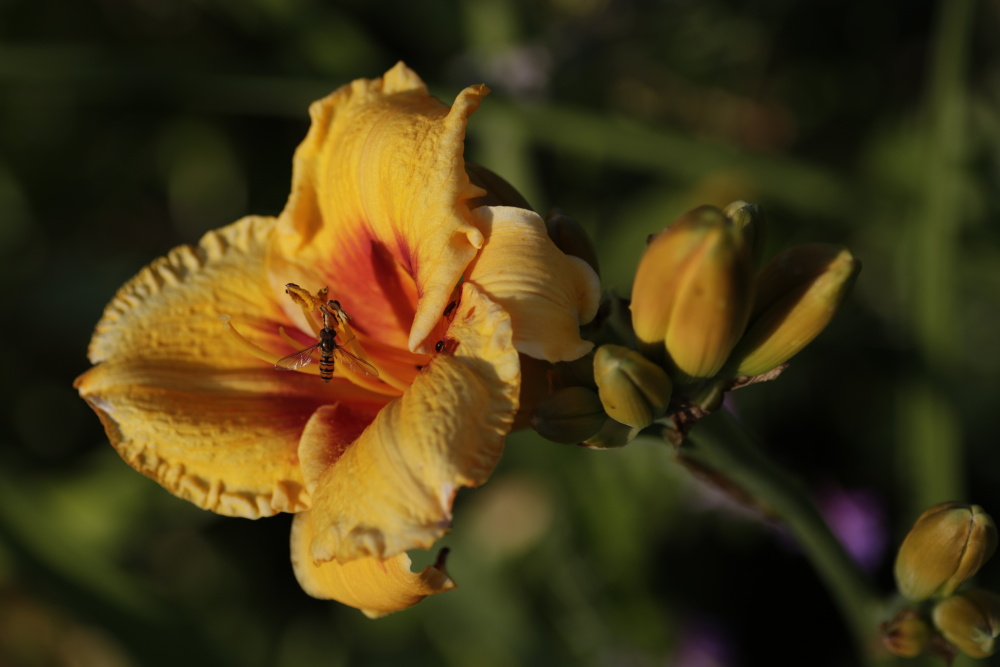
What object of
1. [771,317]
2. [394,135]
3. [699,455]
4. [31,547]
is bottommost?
[31,547]

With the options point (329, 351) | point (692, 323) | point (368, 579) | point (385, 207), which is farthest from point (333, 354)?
point (692, 323)

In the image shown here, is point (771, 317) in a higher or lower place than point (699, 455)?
higher

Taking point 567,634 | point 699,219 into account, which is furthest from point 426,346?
point 567,634

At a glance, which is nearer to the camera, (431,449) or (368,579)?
(431,449)

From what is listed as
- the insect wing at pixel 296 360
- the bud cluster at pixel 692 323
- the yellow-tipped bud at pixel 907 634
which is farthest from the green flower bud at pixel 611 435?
the yellow-tipped bud at pixel 907 634

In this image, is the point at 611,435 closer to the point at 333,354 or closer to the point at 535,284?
the point at 535,284

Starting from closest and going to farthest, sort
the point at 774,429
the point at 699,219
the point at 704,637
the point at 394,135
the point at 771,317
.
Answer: the point at 699,219 → the point at 771,317 → the point at 394,135 → the point at 704,637 → the point at 774,429

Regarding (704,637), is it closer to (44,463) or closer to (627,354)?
(627,354)

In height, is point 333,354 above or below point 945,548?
above
